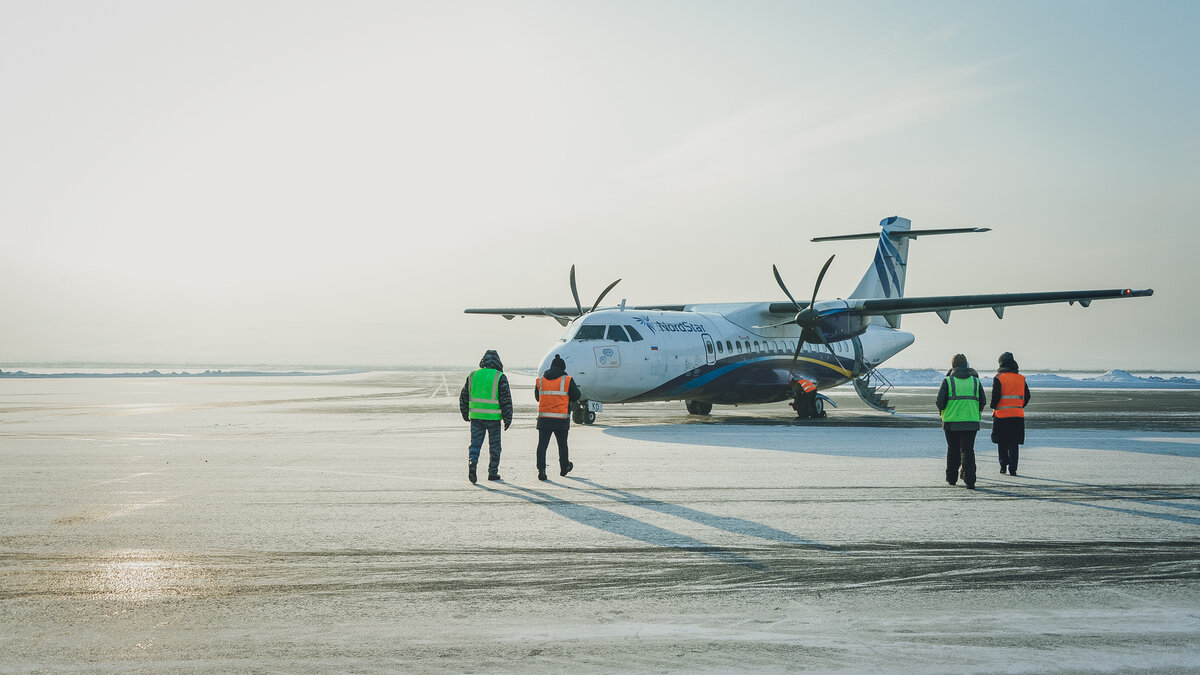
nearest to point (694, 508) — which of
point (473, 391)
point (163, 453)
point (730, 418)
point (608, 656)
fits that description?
point (473, 391)

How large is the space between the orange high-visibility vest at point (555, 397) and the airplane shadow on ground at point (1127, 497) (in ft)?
17.4

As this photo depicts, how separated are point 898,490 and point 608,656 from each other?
6.74 m

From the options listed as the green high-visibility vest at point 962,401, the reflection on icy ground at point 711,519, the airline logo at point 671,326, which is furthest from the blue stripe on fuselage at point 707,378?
the reflection on icy ground at point 711,519

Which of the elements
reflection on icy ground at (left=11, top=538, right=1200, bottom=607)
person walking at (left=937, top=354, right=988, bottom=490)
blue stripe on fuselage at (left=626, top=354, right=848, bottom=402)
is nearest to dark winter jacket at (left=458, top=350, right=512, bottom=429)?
reflection on icy ground at (left=11, top=538, right=1200, bottom=607)

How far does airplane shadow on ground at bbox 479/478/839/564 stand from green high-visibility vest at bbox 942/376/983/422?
13.7ft

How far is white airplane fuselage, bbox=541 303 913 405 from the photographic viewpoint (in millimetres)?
19438

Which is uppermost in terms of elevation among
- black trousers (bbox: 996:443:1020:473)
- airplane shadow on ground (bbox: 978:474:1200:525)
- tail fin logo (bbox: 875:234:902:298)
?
tail fin logo (bbox: 875:234:902:298)

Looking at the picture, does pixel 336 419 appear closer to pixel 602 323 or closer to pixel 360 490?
pixel 602 323

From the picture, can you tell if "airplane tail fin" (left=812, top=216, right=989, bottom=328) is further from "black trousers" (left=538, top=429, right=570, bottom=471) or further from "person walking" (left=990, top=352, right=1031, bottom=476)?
"black trousers" (left=538, top=429, right=570, bottom=471)

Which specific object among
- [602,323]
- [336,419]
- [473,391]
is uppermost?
[602,323]

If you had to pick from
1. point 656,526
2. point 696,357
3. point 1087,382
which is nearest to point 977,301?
point 696,357

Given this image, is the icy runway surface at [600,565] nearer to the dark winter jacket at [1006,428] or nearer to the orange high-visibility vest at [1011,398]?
the dark winter jacket at [1006,428]

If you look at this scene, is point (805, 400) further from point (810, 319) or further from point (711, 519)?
point (711, 519)

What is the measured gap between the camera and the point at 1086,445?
1556 cm
